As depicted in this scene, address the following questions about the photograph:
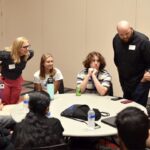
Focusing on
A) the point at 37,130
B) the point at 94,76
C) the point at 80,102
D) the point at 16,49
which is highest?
the point at 16,49

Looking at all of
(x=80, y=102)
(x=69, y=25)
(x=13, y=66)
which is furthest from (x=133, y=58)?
(x=69, y=25)

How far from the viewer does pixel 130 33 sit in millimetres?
4152

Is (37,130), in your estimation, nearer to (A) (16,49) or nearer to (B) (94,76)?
(B) (94,76)

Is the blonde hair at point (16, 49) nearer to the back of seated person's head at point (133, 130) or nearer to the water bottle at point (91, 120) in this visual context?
the water bottle at point (91, 120)

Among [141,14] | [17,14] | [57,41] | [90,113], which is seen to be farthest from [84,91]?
[17,14]

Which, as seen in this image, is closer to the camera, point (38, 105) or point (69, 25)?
point (38, 105)

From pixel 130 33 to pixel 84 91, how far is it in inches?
38.6

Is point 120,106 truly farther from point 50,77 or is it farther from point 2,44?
point 2,44

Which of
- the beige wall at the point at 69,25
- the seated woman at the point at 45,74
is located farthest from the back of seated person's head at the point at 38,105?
the beige wall at the point at 69,25

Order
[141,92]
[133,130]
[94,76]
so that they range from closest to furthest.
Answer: [133,130], [94,76], [141,92]

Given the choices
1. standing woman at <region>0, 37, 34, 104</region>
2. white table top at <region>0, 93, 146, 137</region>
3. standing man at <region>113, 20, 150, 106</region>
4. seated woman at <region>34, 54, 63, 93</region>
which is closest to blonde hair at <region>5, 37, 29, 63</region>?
standing woman at <region>0, 37, 34, 104</region>

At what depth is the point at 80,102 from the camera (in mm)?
3738

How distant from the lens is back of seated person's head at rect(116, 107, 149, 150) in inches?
65.7

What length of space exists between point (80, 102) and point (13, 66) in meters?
1.32
